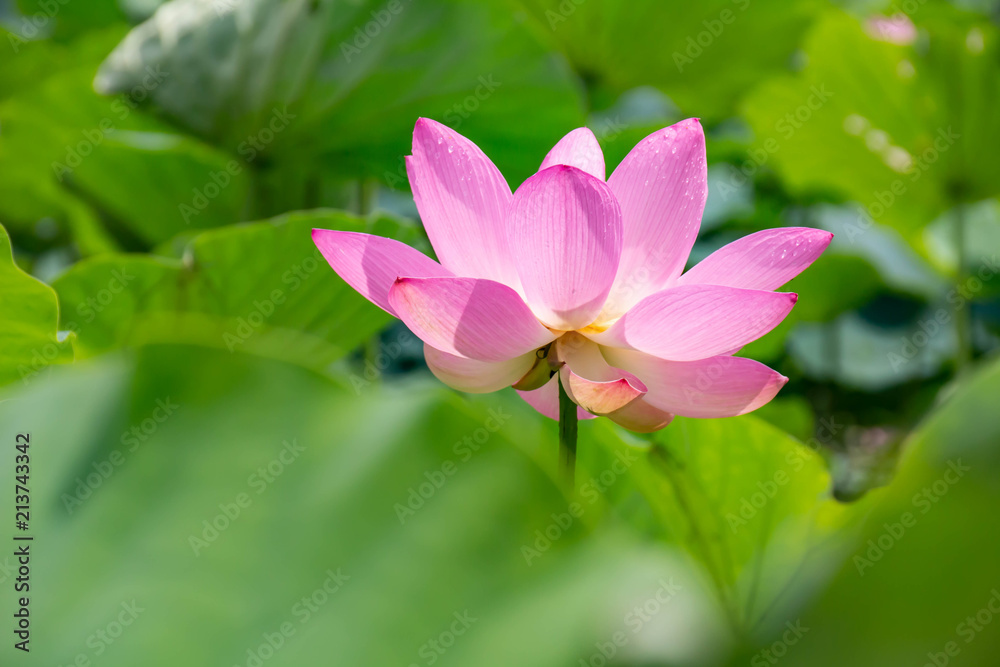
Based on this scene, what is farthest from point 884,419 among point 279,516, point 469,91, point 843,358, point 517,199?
point 279,516

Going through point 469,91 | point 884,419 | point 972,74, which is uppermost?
point 469,91

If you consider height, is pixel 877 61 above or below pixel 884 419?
above

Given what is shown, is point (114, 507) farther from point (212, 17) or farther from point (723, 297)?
point (212, 17)
